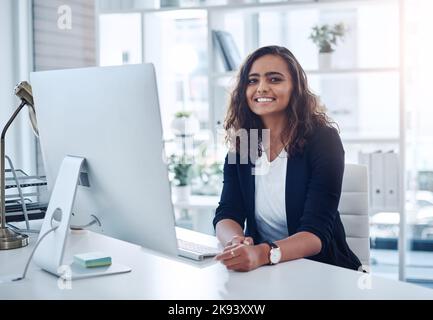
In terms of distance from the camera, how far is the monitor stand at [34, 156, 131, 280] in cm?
132

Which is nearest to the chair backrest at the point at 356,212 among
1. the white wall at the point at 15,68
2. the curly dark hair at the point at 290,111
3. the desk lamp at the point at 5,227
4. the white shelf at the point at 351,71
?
the curly dark hair at the point at 290,111

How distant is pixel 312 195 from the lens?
5.52ft

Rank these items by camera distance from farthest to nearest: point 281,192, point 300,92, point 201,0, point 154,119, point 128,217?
1. point 201,0
2. point 300,92
3. point 281,192
4. point 128,217
5. point 154,119

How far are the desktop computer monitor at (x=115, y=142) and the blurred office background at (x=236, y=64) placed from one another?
5.80ft

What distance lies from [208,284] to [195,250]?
0.28m

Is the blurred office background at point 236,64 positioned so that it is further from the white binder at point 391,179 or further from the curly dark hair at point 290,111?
the curly dark hair at point 290,111

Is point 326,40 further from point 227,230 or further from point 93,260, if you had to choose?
point 93,260

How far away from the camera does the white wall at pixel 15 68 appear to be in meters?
3.54

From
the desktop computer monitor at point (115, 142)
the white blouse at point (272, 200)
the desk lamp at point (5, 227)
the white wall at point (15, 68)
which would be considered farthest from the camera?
the white wall at point (15, 68)

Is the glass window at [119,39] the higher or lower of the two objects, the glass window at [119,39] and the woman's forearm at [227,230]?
the higher
